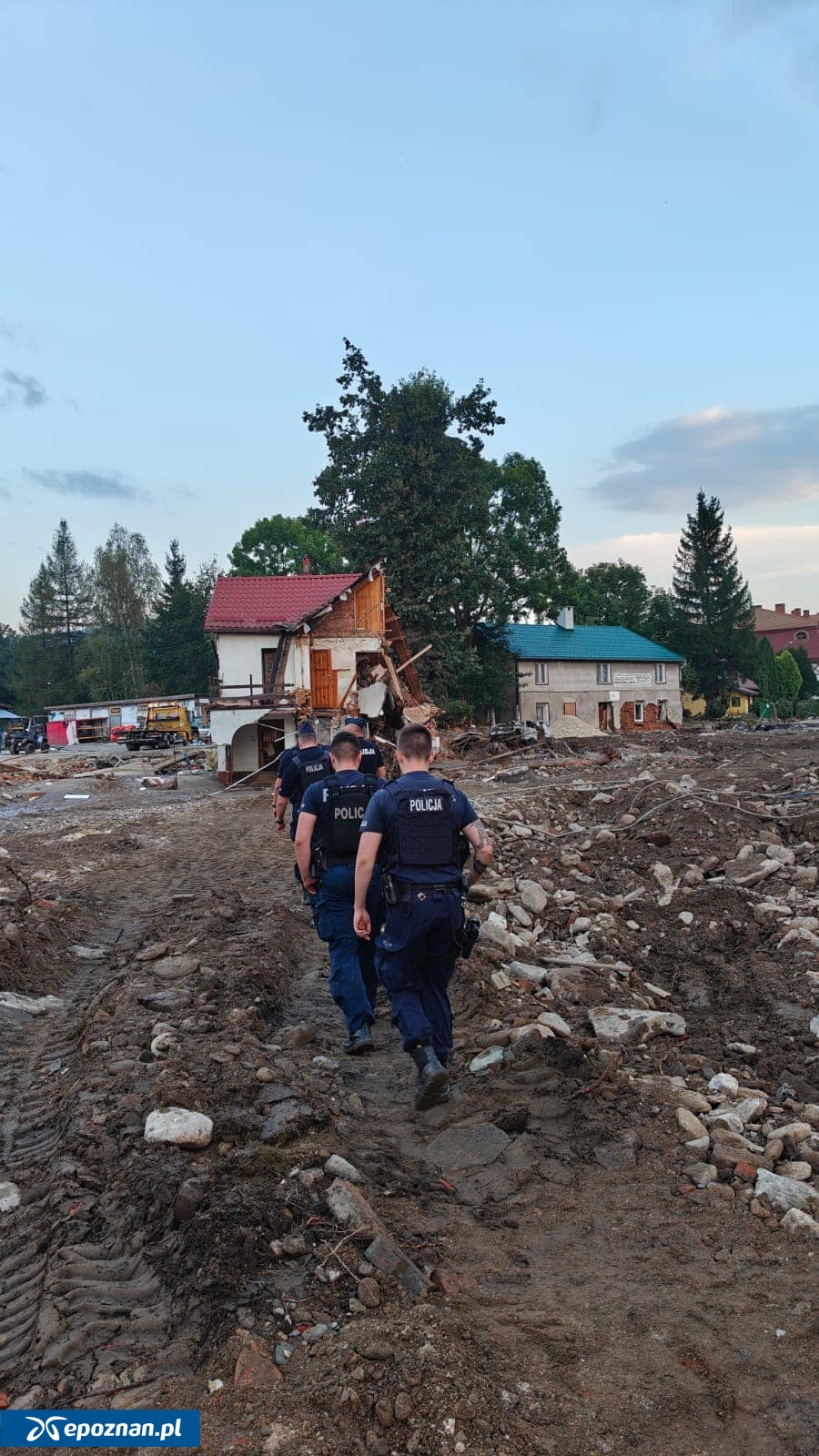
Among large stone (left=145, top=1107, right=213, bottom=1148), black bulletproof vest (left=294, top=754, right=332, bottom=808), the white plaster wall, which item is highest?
the white plaster wall

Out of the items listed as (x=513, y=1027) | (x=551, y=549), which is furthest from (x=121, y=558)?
(x=513, y=1027)

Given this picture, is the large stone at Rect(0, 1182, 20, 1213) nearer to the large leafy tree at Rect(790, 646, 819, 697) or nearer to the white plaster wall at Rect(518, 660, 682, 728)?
the white plaster wall at Rect(518, 660, 682, 728)

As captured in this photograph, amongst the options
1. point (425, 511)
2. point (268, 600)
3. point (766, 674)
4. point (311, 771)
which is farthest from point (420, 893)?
point (766, 674)

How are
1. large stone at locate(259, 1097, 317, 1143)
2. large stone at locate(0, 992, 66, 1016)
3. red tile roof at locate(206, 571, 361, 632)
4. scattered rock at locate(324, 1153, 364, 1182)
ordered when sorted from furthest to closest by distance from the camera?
red tile roof at locate(206, 571, 361, 632) < large stone at locate(0, 992, 66, 1016) < large stone at locate(259, 1097, 317, 1143) < scattered rock at locate(324, 1153, 364, 1182)

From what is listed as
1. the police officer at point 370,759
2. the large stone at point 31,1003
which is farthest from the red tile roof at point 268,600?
the large stone at point 31,1003

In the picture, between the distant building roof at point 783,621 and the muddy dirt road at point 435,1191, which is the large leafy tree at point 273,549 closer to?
the distant building roof at point 783,621

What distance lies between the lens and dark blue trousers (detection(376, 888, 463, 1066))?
15.6 ft

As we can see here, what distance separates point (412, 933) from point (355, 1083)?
112cm

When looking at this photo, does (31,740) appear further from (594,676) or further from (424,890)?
(424,890)

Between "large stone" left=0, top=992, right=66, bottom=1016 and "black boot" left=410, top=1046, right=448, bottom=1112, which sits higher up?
"black boot" left=410, top=1046, right=448, bottom=1112

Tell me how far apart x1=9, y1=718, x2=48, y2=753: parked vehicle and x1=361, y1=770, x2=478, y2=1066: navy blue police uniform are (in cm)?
4614

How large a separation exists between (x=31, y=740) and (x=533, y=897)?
44982mm

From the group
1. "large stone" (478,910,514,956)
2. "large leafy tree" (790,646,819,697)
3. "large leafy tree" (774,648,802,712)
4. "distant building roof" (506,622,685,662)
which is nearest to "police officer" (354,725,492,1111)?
"large stone" (478,910,514,956)

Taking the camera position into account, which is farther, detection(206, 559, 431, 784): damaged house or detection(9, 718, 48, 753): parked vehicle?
detection(9, 718, 48, 753): parked vehicle
